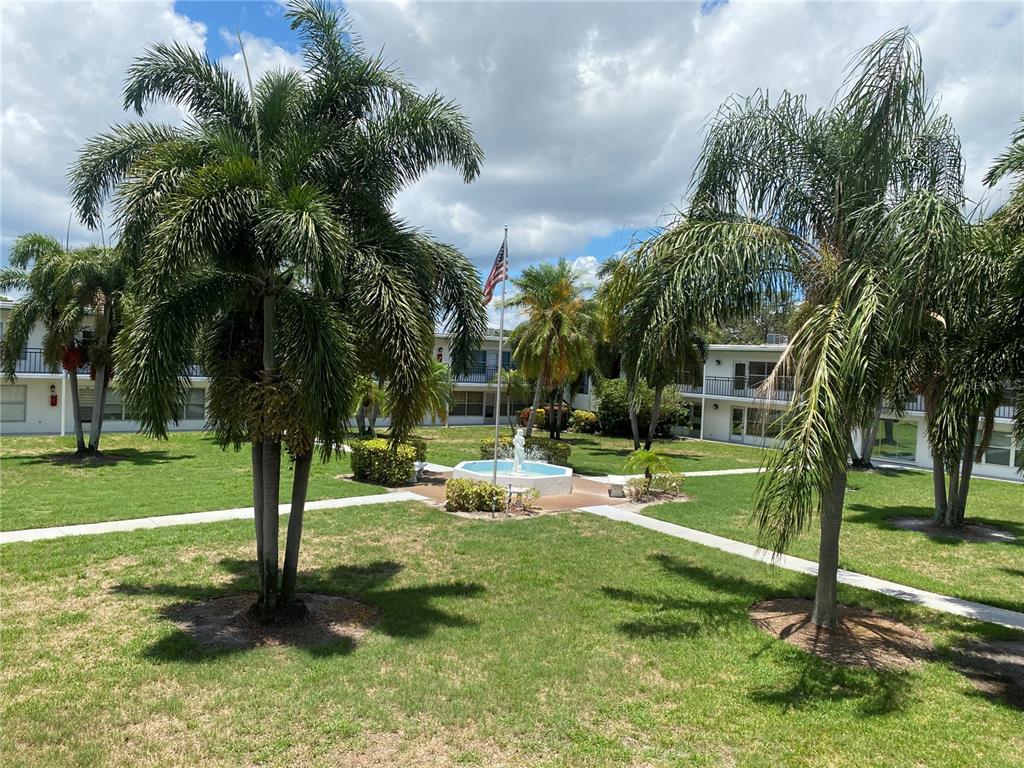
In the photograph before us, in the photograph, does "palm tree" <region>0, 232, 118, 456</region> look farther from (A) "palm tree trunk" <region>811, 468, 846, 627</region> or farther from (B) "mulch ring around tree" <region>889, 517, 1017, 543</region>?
(B) "mulch ring around tree" <region>889, 517, 1017, 543</region>

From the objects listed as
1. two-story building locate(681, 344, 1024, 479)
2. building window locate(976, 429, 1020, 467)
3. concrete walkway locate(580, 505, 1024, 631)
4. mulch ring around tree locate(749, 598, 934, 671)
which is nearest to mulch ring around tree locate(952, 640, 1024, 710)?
mulch ring around tree locate(749, 598, 934, 671)

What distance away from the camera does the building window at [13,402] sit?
27.5m

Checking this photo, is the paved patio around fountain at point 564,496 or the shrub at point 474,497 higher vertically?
the shrub at point 474,497

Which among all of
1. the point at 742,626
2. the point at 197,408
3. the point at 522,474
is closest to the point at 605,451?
the point at 522,474

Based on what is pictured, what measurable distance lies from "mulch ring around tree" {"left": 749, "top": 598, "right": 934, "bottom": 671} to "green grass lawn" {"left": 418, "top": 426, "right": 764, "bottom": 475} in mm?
11459

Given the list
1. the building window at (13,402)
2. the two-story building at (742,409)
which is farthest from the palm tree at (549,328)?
the building window at (13,402)

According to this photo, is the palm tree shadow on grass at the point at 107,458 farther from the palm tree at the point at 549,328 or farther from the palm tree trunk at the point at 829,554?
the palm tree trunk at the point at 829,554

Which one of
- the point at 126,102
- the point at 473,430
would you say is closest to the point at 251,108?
the point at 126,102

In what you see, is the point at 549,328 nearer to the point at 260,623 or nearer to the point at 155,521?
the point at 155,521

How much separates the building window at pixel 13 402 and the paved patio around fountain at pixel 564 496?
19756 millimetres

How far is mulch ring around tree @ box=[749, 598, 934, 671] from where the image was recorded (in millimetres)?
7238

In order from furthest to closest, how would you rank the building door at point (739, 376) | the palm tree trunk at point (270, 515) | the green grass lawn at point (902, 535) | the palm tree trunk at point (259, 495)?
the building door at point (739, 376)
the green grass lawn at point (902, 535)
the palm tree trunk at point (259, 495)
the palm tree trunk at point (270, 515)

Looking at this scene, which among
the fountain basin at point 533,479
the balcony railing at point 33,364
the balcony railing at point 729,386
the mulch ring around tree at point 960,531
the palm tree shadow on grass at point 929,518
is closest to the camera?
the palm tree shadow on grass at point 929,518

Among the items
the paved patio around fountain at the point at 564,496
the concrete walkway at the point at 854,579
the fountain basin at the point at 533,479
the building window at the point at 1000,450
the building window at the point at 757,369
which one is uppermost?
the building window at the point at 757,369
